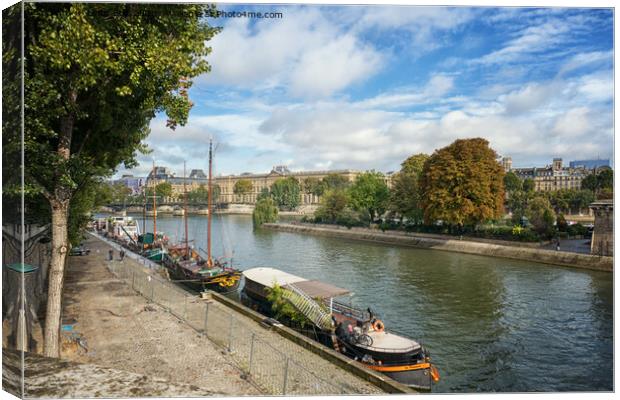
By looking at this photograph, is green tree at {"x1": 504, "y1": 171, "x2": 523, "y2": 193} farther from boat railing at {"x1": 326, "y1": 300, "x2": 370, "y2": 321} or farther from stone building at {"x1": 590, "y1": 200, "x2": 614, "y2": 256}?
boat railing at {"x1": 326, "y1": 300, "x2": 370, "y2": 321}

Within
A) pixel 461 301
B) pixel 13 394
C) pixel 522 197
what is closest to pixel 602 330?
pixel 461 301

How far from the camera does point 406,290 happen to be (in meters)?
18.2

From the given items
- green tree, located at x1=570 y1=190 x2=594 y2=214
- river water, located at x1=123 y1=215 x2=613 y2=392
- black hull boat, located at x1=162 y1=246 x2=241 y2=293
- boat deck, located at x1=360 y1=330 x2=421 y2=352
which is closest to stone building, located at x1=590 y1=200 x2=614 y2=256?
river water, located at x1=123 y1=215 x2=613 y2=392

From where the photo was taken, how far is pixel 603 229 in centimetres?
2212

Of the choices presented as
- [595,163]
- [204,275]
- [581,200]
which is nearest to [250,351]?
[595,163]

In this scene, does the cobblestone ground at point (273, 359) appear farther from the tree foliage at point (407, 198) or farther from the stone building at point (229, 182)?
the tree foliage at point (407, 198)

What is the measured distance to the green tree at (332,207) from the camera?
157 ft

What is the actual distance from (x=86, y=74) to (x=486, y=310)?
13760 millimetres

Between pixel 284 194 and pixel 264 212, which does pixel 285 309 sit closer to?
pixel 264 212

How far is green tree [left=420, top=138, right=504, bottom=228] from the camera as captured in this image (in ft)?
102

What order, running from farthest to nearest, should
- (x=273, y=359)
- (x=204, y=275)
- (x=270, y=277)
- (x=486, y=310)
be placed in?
(x=204, y=275) < (x=270, y=277) < (x=486, y=310) < (x=273, y=359)

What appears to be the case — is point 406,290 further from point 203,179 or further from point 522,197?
point 522,197

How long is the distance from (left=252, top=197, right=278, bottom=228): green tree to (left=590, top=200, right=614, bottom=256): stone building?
32.4m

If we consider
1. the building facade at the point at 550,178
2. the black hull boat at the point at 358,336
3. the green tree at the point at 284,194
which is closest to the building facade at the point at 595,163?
the black hull boat at the point at 358,336
